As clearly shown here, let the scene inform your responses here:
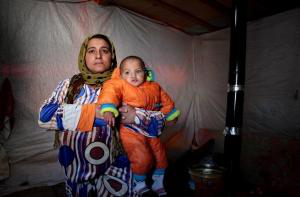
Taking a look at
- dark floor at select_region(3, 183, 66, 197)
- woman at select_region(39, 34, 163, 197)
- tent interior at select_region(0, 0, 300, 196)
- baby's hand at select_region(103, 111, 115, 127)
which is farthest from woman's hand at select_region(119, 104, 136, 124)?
dark floor at select_region(3, 183, 66, 197)

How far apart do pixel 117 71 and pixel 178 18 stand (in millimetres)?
3223

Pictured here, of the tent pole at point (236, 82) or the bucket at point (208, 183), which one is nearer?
the tent pole at point (236, 82)

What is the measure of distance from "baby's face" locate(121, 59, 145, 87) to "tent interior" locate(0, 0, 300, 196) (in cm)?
220

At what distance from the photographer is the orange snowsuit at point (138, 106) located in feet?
4.13

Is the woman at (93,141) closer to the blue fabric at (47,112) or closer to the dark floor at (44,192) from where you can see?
the blue fabric at (47,112)

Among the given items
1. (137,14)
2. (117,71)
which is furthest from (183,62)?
(117,71)

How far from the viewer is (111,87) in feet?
4.13

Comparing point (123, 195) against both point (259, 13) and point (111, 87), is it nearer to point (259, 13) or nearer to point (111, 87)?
point (111, 87)

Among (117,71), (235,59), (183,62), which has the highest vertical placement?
(183,62)

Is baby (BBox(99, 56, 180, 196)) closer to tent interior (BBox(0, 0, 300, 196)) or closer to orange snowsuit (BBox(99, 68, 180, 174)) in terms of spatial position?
orange snowsuit (BBox(99, 68, 180, 174))

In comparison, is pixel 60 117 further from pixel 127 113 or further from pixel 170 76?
pixel 170 76

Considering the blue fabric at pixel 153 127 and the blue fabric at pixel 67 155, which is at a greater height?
the blue fabric at pixel 153 127

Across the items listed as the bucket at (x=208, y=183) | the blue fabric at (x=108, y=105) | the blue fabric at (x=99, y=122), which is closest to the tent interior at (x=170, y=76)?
the bucket at (x=208, y=183)

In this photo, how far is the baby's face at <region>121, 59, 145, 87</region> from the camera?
1.37m
